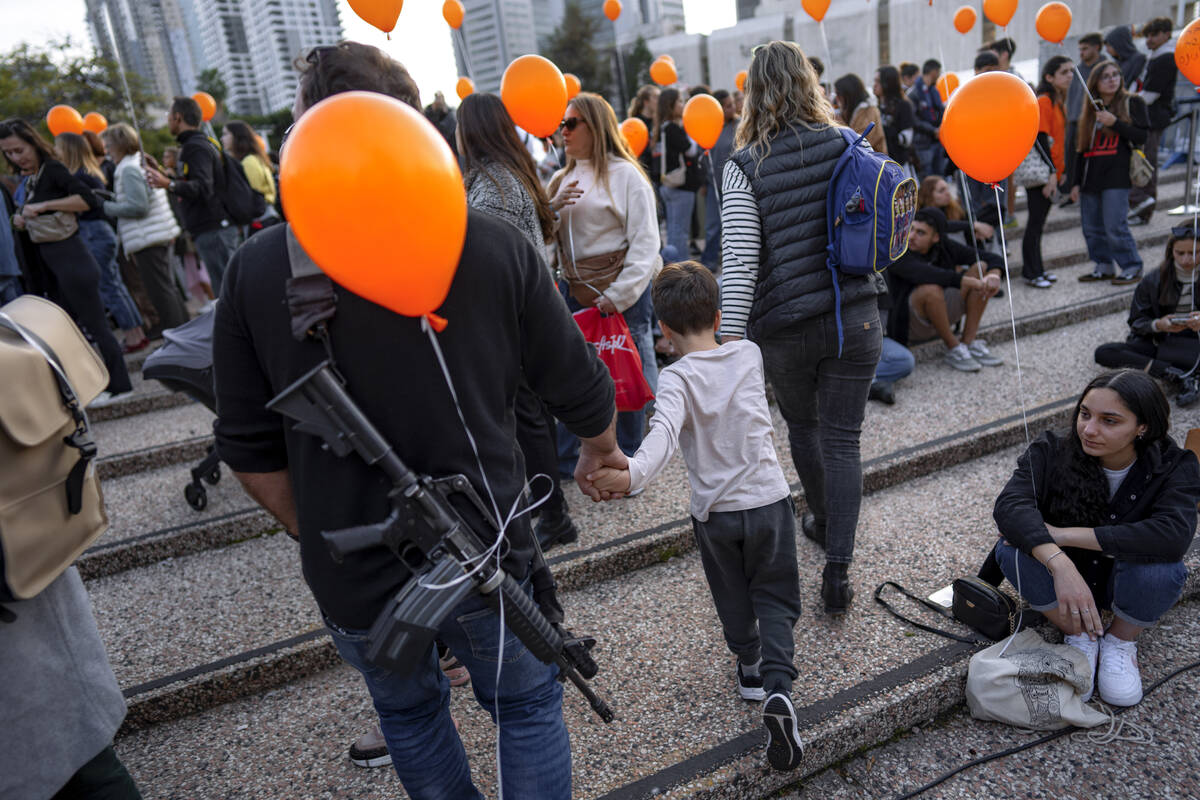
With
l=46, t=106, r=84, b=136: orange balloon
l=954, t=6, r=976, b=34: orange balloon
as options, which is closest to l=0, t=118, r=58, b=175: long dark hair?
l=46, t=106, r=84, b=136: orange balloon

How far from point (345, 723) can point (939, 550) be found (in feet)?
8.33

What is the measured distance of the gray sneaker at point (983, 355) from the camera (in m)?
5.18

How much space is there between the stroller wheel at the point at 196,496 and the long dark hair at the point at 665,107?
210 inches

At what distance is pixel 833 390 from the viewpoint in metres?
2.59

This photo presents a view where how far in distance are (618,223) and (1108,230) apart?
5.30 metres

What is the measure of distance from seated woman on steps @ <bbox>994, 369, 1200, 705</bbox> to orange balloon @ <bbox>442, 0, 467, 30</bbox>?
7.44 m

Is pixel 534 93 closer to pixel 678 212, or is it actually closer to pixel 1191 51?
pixel 678 212

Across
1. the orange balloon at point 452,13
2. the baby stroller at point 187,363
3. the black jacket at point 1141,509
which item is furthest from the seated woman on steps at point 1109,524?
the orange balloon at point 452,13

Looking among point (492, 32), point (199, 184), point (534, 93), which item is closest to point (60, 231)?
point (199, 184)

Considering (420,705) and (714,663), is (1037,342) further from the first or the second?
(420,705)

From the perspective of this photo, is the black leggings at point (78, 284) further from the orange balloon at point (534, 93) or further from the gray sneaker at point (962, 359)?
the gray sneaker at point (962, 359)

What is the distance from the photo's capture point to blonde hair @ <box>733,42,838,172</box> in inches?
96.4

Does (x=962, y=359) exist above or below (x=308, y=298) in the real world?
below

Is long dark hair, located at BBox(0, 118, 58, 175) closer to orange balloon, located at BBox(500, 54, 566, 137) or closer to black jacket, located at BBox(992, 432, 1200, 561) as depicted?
orange balloon, located at BBox(500, 54, 566, 137)
